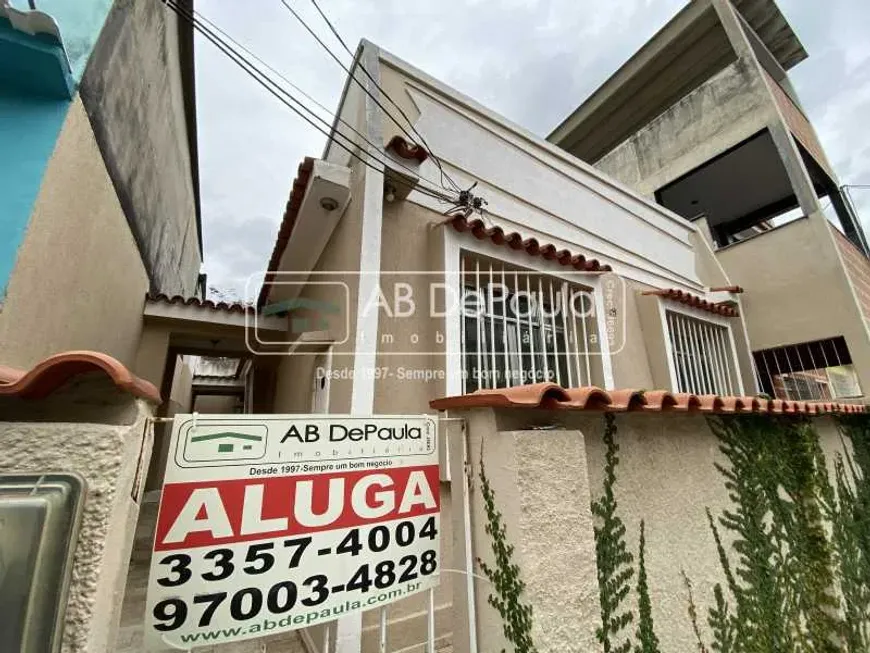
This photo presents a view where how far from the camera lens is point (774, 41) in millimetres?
9273

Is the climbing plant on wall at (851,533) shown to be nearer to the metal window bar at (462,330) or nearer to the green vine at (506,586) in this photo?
the metal window bar at (462,330)

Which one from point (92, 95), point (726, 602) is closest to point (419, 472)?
point (726, 602)

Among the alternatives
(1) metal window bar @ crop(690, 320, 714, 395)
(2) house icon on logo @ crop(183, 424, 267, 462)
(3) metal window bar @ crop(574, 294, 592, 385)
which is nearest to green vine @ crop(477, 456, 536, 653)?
(2) house icon on logo @ crop(183, 424, 267, 462)

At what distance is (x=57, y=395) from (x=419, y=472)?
4.61 ft

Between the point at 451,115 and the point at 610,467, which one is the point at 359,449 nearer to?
the point at 610,467

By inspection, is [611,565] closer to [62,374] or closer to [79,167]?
[62,374]

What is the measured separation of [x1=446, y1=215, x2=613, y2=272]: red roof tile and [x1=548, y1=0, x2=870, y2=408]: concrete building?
5423 mm

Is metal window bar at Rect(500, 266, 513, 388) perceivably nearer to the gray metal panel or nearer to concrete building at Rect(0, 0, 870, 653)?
concrete building at Rect(0, 0, 870, 653)

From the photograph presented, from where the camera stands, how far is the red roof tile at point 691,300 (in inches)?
229

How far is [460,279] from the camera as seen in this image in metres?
3.83

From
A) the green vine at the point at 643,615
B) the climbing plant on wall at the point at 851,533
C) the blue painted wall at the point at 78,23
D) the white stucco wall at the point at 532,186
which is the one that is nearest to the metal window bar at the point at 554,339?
the white stucco wall at the point at 532,186

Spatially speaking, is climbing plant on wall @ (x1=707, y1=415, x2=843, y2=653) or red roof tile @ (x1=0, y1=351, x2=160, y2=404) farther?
climbing plant on wall @ (x1=707, y1=415, x2=843, y2=653)

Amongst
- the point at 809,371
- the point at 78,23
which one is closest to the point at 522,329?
the point at 78,23

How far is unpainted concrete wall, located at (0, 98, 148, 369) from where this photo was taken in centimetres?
247
